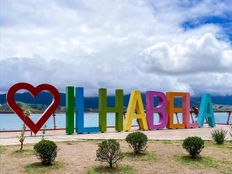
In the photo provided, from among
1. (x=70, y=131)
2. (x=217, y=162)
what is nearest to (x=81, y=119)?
(x=70, y=131)

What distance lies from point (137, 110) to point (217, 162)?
1197 centimetres

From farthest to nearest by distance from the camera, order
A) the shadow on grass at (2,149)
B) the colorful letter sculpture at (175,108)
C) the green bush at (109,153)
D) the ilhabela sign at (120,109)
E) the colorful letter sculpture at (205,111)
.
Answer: the colorful letter sculpture at (205,111), the colorful letter sculpture at (175,108), the ilhabela sign at (120,109), the shadow on grass at (2,149), the green bush at (109,153)

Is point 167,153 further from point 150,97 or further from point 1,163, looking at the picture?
point 150,97

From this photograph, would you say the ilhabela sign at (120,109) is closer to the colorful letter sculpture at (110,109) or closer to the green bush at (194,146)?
the colorful letter sculpture at (110,109)

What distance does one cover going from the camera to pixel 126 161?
15555 millimetres

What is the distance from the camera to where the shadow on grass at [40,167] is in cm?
1411

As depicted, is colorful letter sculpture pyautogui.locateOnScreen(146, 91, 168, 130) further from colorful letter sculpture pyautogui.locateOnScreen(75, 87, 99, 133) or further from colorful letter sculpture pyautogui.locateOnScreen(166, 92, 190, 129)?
colorful letter sculpture pyautogui.locateOnScreen(75, 87, 99, 133)

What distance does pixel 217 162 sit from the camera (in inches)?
631

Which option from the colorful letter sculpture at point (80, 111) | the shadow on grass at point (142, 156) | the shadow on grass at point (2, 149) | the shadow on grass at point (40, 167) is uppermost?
the colorful letter sculpture at point (80, 111)

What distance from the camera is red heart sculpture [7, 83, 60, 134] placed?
2220 centimetres

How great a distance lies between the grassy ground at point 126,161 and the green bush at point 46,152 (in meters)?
0.25

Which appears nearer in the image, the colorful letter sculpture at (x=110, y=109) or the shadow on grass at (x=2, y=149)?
the shadow on grass at (x=2, y=149)

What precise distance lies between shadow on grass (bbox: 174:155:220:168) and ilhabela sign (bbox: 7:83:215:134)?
8400mm

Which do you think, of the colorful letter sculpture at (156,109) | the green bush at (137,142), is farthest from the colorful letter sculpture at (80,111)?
the green bush at (137,142)
